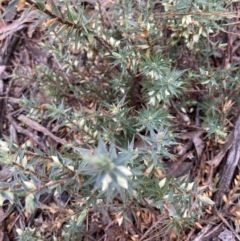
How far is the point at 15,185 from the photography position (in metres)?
1.56

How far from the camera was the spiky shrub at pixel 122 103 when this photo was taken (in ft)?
5.15

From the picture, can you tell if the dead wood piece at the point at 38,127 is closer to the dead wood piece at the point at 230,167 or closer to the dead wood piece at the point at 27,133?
the dead wood piece at the point at 27,133

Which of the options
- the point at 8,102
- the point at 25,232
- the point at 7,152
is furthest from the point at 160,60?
the point at 8,102

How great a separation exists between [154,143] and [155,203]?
256 mm

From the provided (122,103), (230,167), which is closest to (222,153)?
(230,167)

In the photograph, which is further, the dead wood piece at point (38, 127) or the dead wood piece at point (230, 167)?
the dead wood piece at point (38, 127)

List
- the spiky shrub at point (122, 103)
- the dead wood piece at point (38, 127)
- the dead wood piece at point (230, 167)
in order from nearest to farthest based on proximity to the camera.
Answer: the spiky shrub at point (122, 103)
the dead wood piece at point (230, 167)
the dead wood piece at point (38, 127)

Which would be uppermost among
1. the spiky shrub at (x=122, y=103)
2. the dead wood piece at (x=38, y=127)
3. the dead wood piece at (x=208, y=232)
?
the spiky shrub at (x=122, y=103)

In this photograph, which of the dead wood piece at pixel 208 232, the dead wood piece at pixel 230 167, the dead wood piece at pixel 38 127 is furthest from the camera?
the dead wood piece at pixel 38 127

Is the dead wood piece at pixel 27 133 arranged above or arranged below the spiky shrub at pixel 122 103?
below

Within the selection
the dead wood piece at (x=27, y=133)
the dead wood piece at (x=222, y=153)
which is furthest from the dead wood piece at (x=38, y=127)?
the dead wood piece at (x=222, y=153)

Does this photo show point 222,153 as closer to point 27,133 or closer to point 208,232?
point 208,232

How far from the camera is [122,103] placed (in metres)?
2.11

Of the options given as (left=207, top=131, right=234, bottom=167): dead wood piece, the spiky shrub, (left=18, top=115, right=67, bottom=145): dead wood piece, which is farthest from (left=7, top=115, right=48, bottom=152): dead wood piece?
(left=207, top=131, right=234, bottom=167): dead wood piece
